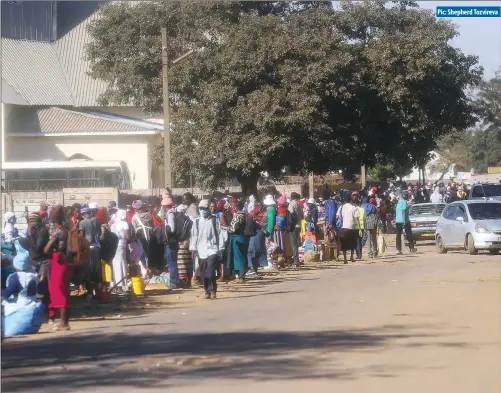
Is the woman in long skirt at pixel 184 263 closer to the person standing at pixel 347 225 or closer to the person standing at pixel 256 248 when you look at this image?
the person standing at pixel 256 248

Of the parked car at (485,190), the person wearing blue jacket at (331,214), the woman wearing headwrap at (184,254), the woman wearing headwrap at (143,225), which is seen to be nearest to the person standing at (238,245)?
the woman wearing headwrap at (184,254)

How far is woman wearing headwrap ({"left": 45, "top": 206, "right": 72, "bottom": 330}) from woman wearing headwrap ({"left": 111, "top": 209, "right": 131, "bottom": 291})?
14.1 feet

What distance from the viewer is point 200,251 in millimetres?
18266

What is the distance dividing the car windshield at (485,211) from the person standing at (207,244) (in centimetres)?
1165

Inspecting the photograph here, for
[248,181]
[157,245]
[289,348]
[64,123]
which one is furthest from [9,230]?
[64,123]

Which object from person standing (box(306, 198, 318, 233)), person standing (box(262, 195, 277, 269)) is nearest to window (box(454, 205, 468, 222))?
person standing (box(306, 198, 318, 233))

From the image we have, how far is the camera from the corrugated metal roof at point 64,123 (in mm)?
51000

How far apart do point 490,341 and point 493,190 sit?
2694cm

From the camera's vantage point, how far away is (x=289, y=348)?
1197 cm

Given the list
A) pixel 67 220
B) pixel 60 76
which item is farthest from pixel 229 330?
pixel 60 76

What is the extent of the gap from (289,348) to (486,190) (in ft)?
91.9

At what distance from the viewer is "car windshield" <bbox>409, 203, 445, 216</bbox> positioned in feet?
114

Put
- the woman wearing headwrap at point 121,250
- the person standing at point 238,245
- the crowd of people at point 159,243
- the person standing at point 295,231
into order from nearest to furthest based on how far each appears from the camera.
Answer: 1. the crowd of people at point 159,243
2. the woman wearing headwrap at point 121,250
3. the person standing at point 238,245
4. the person standing at point 295,231

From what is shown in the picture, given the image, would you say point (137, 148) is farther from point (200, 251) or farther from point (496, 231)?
point (200, 251)
